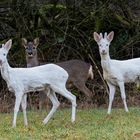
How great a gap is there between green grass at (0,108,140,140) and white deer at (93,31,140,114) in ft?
2.03

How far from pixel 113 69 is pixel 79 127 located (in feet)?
9.35

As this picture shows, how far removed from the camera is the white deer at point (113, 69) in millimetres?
12570

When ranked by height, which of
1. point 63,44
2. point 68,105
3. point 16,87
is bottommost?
point 68,105

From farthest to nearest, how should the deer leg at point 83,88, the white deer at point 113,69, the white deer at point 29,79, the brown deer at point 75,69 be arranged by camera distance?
the deer leg at point 83,88
the brown deer at point 75,69
the white deer at point 113,69
the white deer at point 29,79

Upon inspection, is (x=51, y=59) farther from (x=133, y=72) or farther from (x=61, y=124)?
(x=61, y=124)

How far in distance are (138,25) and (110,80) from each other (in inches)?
201

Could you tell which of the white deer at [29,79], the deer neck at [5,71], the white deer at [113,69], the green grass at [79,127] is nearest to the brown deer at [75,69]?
the white deer at [113,69]

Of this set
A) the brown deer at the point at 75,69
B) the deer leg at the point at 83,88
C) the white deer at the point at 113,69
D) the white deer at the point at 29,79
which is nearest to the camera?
the white deer at the point at 29,79

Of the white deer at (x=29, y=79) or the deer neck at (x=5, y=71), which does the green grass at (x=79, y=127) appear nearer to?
the white deer at (x=29, y=79)

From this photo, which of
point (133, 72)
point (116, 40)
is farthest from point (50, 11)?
point (133, 72)

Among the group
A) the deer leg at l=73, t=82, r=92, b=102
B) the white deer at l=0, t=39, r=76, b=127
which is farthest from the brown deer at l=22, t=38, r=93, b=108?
the white deer at l=0, t=39, r=76, b=127

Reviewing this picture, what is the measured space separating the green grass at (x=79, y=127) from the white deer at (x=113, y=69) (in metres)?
0.62

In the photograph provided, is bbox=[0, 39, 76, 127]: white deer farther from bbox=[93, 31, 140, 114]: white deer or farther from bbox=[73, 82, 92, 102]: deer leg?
bbox=[73, 82, 92, 102]: deer leg

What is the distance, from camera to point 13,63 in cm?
1772
